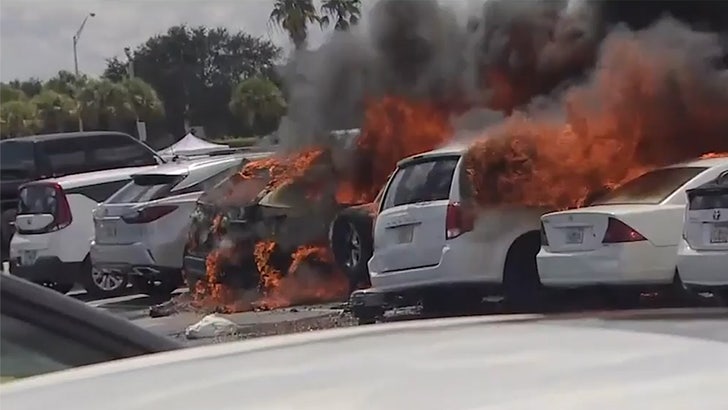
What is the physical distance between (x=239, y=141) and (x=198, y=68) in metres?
0.29

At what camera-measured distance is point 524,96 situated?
3.91 meters

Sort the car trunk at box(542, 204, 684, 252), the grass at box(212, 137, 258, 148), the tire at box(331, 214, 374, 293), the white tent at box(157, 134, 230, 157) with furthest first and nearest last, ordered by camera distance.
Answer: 1. the white tent at box(157, 134, 230, 157)
2. the grass at box(212, 137, 258, 148)
3. the tire at box(331, 214, 374, 293)
4. the car trunk at box(542, 204, 684, 252)

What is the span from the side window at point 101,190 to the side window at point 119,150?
118 millimetres

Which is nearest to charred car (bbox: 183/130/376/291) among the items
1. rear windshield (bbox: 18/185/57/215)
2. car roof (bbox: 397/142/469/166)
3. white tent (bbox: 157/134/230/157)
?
white tent (bbox: 157/134/230/157)

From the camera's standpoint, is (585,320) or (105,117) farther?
(105,117)

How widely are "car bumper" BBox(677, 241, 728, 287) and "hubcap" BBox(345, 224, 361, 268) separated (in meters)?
1.06

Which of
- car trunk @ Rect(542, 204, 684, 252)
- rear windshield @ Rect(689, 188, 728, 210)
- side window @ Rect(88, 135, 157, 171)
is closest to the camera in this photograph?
rear windshield @ Rect(689, 188, 728, 210)

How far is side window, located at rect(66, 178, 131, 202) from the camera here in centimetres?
462

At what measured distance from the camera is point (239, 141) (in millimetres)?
4266

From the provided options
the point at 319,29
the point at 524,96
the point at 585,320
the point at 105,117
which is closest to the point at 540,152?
the point at 524,96

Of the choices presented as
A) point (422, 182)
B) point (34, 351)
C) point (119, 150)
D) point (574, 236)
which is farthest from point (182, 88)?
point (574, 236)

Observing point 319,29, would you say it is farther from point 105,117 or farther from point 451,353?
point 451,353

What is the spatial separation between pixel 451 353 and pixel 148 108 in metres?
2.55

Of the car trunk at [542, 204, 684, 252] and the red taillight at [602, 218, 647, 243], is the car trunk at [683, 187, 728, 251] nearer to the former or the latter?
the car trunk at [542, 204, 684, 252]
